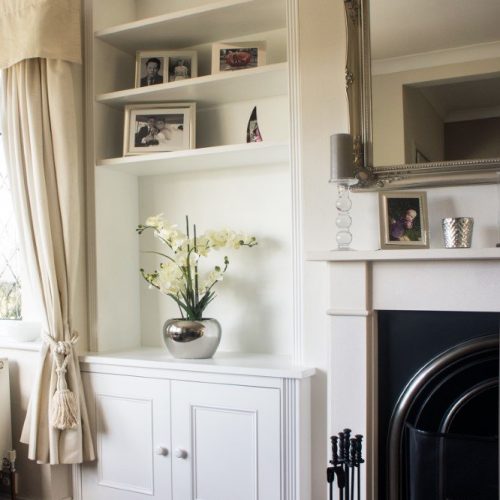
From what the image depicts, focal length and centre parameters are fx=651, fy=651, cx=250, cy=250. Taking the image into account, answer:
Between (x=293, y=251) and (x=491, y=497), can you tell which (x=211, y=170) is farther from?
(x=491, y=497)

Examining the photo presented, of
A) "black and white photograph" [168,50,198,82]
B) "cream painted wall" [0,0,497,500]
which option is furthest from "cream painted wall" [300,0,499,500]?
"black and white photograph" [168,50,198,82]

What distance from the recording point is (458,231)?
7.05 feet

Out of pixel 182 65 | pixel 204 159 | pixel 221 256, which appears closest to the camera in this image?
pixel 204 159

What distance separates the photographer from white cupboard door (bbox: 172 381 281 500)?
7.97ft

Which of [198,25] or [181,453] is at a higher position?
[198,25]

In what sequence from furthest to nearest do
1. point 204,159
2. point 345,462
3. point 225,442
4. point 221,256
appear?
point 221,256 < point 204,159 < point 225,442 < point 345,462

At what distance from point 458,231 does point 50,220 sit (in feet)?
5.46

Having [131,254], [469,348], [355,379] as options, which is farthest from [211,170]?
[469,348]

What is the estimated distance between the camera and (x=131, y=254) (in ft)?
10.3

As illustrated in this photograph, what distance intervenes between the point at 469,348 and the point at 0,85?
2.34 metres

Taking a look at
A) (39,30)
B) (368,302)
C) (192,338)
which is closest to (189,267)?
(192,338)

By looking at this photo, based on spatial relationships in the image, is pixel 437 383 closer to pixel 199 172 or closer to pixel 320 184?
pixel 320 184

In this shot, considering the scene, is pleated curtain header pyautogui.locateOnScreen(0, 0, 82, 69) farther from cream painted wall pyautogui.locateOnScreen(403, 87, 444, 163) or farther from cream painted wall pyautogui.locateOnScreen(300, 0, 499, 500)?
cream painted wall pyautogui.locateOnScreen(403, 87, 444, 163)

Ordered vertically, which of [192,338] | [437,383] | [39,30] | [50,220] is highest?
[39,30]
